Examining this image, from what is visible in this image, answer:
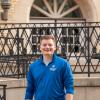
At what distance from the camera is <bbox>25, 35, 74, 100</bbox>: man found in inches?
248

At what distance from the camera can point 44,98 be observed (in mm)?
6320

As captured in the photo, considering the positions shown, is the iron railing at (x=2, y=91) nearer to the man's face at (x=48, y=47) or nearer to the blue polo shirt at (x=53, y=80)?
the blue polo shirt at (x=53, y=80)

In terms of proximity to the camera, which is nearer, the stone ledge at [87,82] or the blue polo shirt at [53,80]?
the blue polo shirt at [53,80]

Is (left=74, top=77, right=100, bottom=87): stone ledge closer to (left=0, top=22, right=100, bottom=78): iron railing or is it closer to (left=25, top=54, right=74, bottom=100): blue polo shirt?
(left=0, top=22, right=100, bottom=78): iron railing

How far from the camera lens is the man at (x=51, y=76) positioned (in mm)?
6297

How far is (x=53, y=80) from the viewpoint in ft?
Result: 20.7

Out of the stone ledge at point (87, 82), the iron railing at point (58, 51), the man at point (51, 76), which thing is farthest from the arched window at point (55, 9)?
the man at point (51, 76)

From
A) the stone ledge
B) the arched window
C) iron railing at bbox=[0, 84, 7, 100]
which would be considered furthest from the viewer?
the arched window

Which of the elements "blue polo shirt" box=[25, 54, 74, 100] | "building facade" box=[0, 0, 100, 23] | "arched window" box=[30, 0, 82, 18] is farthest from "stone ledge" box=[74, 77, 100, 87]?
"arched window" box=[30, 0, 82, 18]

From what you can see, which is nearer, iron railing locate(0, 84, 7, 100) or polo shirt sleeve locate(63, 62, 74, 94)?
polo shirt sleeve locate(63, 62, 74, 94)

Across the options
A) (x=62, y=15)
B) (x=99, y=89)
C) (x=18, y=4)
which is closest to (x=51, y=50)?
(x=99, y=89)

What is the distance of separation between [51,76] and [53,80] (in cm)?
5

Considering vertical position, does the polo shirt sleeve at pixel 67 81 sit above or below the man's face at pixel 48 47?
below

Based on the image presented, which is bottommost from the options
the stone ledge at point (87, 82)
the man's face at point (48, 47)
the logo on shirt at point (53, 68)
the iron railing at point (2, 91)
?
the iron railing at point (2, 91)
